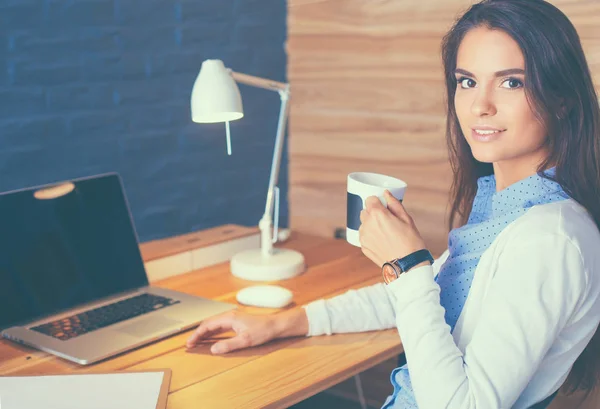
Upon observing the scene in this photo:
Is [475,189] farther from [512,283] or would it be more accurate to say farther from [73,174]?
[73,174]

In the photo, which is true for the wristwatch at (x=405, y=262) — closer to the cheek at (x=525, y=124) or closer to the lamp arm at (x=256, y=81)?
the cheek at (x=525, y=124)

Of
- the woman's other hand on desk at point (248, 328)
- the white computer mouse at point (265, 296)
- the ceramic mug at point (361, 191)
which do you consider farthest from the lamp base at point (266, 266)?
the ceramic mug at point (361, 191)

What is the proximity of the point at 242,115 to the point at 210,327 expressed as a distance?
0.44m

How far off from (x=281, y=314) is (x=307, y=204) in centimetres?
A: 97

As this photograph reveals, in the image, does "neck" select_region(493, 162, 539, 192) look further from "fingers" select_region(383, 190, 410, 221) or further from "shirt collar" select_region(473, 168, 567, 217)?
"fingers" select_region(383, 190, 410, 221)

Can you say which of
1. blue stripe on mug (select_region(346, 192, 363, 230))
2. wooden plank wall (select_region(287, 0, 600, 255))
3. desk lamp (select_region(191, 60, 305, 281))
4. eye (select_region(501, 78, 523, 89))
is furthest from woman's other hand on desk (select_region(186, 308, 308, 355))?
wooden plank wall (select_region(287, 0, 600, 255))

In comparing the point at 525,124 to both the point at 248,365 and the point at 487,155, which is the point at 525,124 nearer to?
the point at 487,155

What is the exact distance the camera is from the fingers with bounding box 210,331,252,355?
1.31m

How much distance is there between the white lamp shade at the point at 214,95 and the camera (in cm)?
153

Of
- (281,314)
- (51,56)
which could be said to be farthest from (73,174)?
(281,314)

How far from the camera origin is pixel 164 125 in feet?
6.60

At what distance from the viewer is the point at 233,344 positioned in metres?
1.32

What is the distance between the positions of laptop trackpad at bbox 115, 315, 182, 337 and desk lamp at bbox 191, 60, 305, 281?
32 cm

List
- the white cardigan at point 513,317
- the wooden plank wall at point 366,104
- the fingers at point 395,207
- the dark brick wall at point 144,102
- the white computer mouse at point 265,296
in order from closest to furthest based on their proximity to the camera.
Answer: the white cardigan at point 513,317
the fingers at point 395,207
the white computer mouse at point 265,296
the dark brick wall at point 144,102
the wooden plank wall at point 366,104
